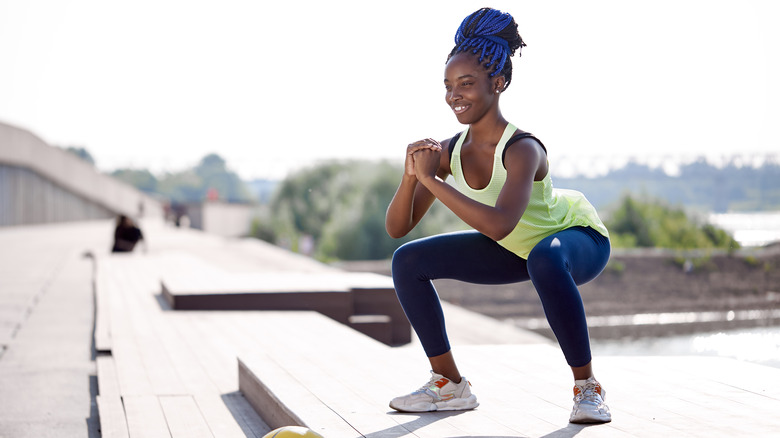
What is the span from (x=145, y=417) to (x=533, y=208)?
1.96 m

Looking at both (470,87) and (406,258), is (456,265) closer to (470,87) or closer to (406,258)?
(406,258)

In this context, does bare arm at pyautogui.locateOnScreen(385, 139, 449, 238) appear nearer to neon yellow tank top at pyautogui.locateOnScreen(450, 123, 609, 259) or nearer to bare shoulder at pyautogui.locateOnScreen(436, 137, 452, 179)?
bare shoulder at pyautogui.locateOnScreen(436, 137, 452, 179)

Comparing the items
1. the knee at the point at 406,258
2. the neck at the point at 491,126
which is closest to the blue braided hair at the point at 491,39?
the neck at the point at 491,126

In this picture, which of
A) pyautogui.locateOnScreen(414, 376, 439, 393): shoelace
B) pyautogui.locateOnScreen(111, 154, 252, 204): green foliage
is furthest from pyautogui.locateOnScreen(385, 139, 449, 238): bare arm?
pyautogui.locateOnScreen(111, 154, 252, 204): green foliage

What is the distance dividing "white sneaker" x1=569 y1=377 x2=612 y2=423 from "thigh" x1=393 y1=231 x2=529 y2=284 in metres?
0.49

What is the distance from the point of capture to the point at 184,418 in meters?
3.81

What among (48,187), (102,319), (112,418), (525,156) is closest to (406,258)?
(525,156)

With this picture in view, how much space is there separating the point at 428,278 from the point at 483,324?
814 cm

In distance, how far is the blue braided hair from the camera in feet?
10.0

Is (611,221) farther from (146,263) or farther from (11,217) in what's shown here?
(146,263)

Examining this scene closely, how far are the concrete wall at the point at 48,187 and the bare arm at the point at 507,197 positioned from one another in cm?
2268

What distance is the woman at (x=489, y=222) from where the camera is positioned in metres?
2.87

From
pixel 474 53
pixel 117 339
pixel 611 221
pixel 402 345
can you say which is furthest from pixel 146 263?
pixel 611 221

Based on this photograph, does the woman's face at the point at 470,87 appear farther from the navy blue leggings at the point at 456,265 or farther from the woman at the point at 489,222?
the navy blue leggings at the point at 456,265
